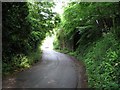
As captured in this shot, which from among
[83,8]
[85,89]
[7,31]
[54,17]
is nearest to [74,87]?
[85,89]

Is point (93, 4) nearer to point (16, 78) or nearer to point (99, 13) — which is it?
point (99, 13)

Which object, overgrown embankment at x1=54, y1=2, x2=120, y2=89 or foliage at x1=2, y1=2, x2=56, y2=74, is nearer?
overgrown embankment at x1=54, y1=2, x2=120, y2=89

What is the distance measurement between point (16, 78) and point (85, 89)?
459 centimetres

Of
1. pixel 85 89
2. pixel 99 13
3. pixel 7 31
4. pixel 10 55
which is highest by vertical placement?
pixel 99 13

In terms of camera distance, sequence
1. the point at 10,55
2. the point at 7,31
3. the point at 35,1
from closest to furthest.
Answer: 1. the point at 7,31
2. the point at 10,55
3. the point at 35,1

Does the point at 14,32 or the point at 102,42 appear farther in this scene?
the point at 102,42

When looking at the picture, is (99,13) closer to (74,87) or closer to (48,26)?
(74,87)

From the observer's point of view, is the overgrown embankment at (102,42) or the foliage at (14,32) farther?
the foliage at (14,32)

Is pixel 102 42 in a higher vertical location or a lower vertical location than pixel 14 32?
lower

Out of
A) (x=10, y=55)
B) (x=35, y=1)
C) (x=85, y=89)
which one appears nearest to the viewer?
(x=85, y=89)

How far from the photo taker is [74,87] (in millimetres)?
11578

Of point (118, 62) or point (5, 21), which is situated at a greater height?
point (5, 21)

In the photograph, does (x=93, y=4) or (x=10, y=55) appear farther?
(x=10, y=55)

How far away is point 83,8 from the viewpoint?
16.8 m
